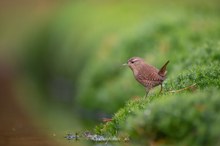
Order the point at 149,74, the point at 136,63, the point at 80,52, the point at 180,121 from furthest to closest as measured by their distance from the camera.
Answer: the point at 80,52 < the point at 136,63 < the point at 149,74 < the point at 180,121

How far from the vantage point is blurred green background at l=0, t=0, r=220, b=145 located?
21156 mm

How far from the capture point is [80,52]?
28.5 m

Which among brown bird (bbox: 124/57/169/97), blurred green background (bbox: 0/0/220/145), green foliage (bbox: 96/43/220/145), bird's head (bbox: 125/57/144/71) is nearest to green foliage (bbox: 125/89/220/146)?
green foliage (bbox: 96/43/220/145)

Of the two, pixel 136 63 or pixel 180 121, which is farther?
pixel 136 63

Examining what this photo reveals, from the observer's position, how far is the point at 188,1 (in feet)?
105

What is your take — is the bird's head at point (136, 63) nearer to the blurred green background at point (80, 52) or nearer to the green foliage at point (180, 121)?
the blurred green background at point (80, 52)

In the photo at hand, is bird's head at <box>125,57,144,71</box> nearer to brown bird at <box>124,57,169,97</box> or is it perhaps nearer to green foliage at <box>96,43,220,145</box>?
brown bird at <box>124,57,169,97</box>

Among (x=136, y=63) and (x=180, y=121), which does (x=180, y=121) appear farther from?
(x=136, y=63)

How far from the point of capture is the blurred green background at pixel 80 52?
21156mm

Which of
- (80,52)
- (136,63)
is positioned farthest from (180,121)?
(80,52)

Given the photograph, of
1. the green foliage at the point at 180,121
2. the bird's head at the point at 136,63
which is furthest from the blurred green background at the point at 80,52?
the green foliage at the point at 180,121

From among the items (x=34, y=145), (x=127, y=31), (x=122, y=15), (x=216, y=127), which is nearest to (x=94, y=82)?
(x=127, y=31)

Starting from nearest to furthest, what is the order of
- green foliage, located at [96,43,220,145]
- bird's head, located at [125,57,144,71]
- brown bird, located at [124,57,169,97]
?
1. green foliage, located at [96,43,220,145]
2. brown bird, located at [124,57,169,97]
3. bird's head, located at [125,57,144,71]

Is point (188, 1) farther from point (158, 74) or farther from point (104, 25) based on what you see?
point (158, 74)
